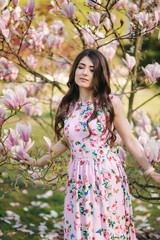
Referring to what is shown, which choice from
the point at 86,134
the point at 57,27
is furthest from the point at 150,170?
the point at 57,27

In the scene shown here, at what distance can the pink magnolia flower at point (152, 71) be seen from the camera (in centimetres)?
186

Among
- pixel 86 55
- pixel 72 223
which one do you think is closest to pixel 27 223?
pixel 72 223

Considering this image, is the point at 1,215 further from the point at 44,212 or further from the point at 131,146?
the point at 131,146

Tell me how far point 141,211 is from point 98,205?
225 cm

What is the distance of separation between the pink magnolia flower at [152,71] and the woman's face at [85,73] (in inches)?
17.0

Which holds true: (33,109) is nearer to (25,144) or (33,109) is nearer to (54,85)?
(54,85)

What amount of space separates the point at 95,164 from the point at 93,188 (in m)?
0.12

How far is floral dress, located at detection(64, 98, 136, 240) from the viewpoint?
149cm

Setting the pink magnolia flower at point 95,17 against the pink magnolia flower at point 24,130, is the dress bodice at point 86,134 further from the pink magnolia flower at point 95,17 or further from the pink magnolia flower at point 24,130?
the pink magnolia flower at point 95,17

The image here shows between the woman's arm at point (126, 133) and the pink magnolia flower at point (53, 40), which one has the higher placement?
the pink magnolia flower at point (53, 40)

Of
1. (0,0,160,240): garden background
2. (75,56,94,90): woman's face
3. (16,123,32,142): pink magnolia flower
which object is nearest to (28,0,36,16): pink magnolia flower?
(0,0,160,240): garden background

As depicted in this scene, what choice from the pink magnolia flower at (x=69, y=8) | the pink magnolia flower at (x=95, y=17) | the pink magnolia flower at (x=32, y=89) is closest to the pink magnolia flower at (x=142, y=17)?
the pink magnolia flower at (x=95, y=17)

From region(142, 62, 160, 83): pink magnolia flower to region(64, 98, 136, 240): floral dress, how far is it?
0.47 meters

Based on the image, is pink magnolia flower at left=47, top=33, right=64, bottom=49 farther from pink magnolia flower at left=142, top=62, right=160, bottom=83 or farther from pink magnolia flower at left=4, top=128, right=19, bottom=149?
pink magnolia flower at left=4, top=128, right=19, bottom=149
